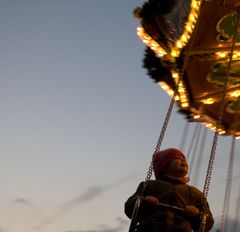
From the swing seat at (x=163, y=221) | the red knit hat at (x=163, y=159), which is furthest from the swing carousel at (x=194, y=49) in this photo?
the swing seat at (x=163, y=221)

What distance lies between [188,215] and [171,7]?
167 inches

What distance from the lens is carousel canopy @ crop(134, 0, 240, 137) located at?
6.61 meters

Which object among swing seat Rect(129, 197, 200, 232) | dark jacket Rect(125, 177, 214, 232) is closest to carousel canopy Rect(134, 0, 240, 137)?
dark jacket Rect(125, 177, 214, 232)

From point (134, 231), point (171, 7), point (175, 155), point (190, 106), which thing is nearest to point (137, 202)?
point (134, 231)

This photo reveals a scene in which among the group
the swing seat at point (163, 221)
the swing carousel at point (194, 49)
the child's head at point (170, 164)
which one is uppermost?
the swing carousel at point (194, 49)

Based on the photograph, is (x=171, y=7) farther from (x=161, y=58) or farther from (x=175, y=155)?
(x=175, y=155)

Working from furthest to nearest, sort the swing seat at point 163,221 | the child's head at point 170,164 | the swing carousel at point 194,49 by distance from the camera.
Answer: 1. the swing carousel at point 194,49
2. the child's head at point 170,164
3. the swing seat at point 163,221

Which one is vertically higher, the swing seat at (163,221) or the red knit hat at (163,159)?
the red knit hat at (163,159)

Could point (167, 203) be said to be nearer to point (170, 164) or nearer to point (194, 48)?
point (170, 164)

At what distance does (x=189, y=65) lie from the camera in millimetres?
7992

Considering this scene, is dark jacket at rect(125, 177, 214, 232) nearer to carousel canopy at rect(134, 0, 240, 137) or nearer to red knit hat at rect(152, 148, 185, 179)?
red knit hat at rect(152, 148, 185, 179)

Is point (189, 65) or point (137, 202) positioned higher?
point (189, 65)

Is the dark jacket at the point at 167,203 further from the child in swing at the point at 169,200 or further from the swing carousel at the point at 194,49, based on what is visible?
the swing carousel at the point at 194,49

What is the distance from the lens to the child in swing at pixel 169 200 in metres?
3.13
